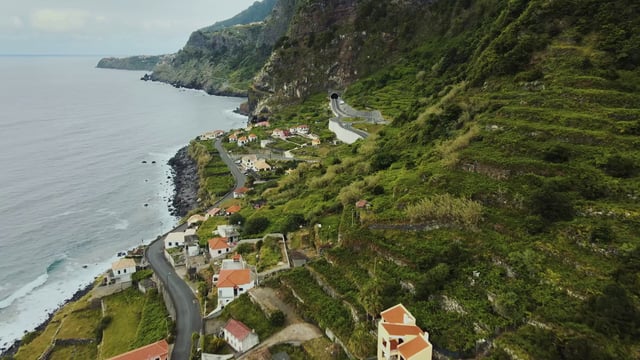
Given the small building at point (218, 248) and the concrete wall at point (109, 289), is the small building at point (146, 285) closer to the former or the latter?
the concrete wall at point (109, 289)

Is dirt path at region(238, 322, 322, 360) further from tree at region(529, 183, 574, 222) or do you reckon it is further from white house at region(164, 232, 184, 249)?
white house at region(164, 232, 184, 249)

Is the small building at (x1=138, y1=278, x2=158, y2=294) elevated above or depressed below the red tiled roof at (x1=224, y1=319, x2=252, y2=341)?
below

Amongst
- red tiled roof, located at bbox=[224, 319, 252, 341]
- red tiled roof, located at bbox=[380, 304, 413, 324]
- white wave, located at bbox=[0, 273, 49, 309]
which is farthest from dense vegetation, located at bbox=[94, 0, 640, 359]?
white wave, located at bbox=[0, 273, 49, 309]

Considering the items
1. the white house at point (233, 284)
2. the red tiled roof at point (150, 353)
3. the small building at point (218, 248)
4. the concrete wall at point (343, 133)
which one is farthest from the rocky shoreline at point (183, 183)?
the red tiled roof at point (150, 353)

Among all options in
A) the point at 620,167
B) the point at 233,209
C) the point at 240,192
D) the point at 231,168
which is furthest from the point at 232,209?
the point at 620,167

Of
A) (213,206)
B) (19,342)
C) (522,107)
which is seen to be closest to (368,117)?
(213,206)

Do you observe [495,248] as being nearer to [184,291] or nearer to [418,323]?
[418,323]
